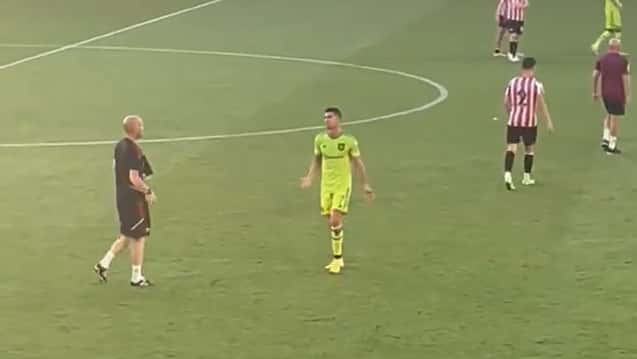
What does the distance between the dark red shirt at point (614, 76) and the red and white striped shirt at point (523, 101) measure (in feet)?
9.55

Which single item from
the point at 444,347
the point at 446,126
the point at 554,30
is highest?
the point at 554,30

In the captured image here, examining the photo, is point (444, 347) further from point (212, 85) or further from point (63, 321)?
point (212, 85)

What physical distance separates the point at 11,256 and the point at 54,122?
11213mm

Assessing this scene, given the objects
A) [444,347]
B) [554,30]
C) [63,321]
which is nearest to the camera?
[444,347]

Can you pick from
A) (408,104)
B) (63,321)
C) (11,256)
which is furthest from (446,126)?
(63,321)

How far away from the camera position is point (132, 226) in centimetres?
1700

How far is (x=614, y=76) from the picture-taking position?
25.5 meters

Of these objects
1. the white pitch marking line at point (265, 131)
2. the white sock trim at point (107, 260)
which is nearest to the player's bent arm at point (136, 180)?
the white sock trim at point (107, 260)

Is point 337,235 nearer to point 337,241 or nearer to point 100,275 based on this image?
point 337,241

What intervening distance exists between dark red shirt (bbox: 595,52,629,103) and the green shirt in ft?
29.6

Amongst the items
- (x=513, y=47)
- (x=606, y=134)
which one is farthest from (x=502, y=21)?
(x=606, y=134)

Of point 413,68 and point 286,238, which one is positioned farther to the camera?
point 413,68

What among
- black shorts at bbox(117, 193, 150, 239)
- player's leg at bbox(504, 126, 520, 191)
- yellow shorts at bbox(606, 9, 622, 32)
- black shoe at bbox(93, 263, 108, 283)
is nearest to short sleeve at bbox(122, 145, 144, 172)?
black shorts at bbox(117, 193, 150, 239)

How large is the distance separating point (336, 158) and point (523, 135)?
19.9ft
